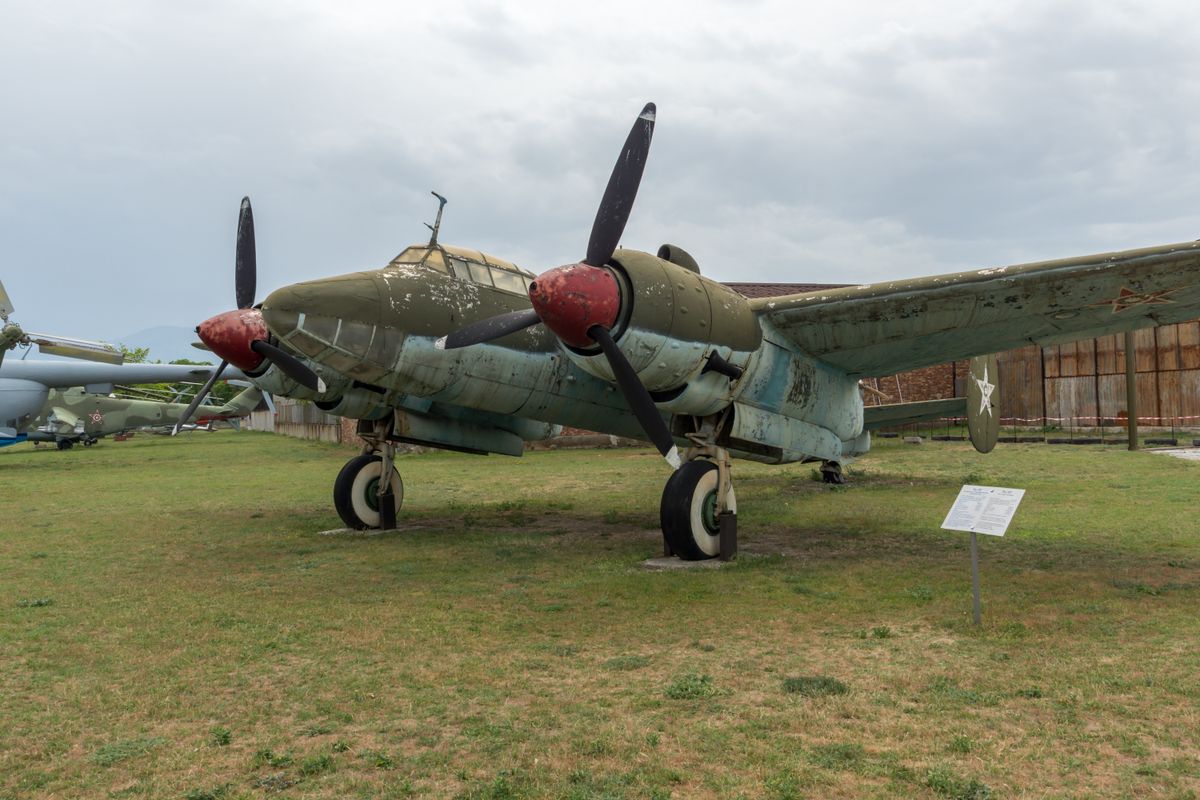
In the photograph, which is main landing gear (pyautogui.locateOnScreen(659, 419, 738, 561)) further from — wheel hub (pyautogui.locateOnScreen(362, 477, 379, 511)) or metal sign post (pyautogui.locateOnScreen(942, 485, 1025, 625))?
wheel hub (pyautogui.locateOnScreen(362, 477, 379, 511))

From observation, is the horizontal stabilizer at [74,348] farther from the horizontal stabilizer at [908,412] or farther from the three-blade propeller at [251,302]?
the horizontal stabilizer at [908,412]

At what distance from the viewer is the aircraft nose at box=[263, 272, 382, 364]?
964 cm

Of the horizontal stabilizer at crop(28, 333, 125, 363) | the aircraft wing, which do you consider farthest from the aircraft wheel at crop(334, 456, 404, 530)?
the horizontal stabilizer at crop(28, 333, 125, 363)

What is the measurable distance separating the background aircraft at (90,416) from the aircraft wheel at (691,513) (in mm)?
34375

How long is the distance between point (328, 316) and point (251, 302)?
3292 millimetres

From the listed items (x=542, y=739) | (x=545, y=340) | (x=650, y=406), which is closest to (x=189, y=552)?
(x=545, y=340)

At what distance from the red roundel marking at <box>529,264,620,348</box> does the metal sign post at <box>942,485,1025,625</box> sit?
3.72 m

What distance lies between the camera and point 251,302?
12.4 meters

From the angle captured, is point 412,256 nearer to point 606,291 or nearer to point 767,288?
point 606,291

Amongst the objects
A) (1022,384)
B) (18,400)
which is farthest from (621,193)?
(1022,384)

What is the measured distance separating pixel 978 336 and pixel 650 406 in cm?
472

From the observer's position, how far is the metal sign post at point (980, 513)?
21.0 feet

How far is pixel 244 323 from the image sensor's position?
36.7ft

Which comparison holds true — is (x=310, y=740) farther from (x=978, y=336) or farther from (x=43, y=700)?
(x=978, y=336)
